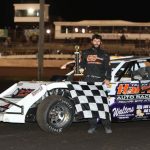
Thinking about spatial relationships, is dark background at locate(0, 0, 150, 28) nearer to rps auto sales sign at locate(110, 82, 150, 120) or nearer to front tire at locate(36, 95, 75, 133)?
rps auto sales sign at locate(110, 82, 150, 120)

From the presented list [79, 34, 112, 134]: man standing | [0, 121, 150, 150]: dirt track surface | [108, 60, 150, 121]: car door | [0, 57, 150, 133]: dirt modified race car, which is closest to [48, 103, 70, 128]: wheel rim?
[0, 57, 150, 133]: dirt modified race car

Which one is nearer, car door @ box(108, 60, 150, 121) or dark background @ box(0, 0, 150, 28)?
car door @ box(108, 60, 150, 121)

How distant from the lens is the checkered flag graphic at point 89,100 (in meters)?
8.39

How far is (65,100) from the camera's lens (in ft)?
27.9

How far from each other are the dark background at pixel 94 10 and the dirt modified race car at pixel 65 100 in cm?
9829

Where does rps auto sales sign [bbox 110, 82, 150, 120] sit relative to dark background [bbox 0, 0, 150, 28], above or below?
below

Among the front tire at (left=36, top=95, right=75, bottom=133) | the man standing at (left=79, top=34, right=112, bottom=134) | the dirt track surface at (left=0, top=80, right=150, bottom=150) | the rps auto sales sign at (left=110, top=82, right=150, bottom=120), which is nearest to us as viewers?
the dirt track surface at (left=0, top=80, right=150, bottom=150)

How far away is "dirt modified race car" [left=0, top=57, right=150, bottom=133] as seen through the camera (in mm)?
8414

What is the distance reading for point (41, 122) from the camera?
27.3 ft

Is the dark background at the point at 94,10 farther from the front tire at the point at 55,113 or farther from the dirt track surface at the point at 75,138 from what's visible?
the front tire at the point at 55,113

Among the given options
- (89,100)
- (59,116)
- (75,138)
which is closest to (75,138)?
(75,138)

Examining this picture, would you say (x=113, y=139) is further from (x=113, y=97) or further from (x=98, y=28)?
(x=98, y=28)

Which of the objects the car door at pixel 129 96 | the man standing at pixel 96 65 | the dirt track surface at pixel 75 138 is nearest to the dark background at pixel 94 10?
the car door at pixel 129 96

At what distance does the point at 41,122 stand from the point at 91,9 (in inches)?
4181
